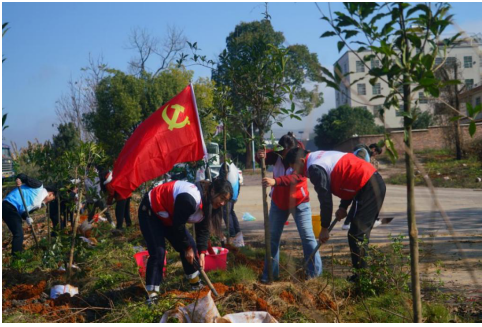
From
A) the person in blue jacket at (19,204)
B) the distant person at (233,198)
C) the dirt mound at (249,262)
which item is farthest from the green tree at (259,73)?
the person in blue jacket at (19,204)

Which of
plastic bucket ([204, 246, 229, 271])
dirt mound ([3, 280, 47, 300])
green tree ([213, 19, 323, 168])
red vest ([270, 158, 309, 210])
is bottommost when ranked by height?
dirt mound ([3, 280, 47, 300])

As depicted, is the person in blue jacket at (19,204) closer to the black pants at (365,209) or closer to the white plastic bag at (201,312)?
the white plastic bag at (201,312)

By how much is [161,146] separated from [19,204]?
3.64m

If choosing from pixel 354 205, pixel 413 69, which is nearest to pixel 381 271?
pixel 354 205

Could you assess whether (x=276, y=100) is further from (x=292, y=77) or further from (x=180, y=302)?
(x=180, y=302)

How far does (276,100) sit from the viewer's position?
5.48m

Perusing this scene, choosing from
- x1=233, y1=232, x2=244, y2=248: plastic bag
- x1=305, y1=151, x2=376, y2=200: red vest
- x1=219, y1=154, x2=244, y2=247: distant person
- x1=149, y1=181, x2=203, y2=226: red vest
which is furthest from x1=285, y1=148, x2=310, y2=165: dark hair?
x1=233, y1=232, x2=244, y2=248: plastic bag

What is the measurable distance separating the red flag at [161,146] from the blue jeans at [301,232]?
3.56 feet

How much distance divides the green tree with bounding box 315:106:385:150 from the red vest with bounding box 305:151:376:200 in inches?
1142

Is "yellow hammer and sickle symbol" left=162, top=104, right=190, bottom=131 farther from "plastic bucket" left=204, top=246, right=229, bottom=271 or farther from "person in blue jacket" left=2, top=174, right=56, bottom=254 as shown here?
"person in blue jacket" left=2, top=174, right=56, bottom=254

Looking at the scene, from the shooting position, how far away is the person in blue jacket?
7914 millimetres

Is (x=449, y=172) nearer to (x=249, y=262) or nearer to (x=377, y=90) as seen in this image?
(x=249, y=262)

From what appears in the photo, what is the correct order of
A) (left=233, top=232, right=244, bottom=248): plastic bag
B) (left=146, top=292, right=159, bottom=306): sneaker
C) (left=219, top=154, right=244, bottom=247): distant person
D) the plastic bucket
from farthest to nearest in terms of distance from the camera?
(left=233, top=232, right=244, bottom=248): plastic bag
(left=219, top=154, right=244, bottom=247): distant person
the plastic bucket
(left=146, top=292, right=159, bottom=306): sneaker

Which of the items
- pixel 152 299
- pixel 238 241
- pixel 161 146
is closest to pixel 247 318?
pixel 152 299
